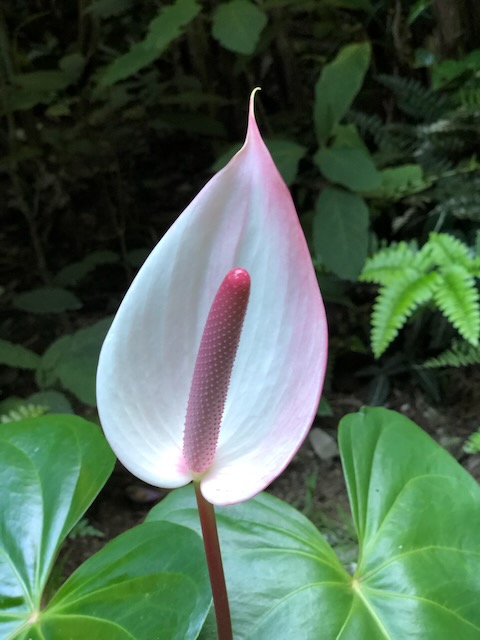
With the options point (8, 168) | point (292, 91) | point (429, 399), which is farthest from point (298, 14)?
point (429, 399)

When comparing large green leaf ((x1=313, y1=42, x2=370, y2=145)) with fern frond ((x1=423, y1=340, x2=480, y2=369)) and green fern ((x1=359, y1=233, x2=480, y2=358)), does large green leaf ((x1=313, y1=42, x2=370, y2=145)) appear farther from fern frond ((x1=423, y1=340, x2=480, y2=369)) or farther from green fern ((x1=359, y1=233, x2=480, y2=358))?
fern frond ((x1=423, y1=340, x2=480, y2=369))

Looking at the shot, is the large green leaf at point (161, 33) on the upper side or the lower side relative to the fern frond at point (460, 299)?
upper

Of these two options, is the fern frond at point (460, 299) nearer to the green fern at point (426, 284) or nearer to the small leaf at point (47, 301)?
the green fern at point (426, 284)

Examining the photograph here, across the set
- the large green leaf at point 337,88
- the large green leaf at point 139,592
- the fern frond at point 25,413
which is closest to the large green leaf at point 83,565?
the large green leaf at point 139,592

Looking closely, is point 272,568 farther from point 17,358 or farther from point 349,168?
point 349,168

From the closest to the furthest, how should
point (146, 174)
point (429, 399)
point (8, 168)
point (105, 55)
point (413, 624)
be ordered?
point (413, 624) → point (429, 399) → point (8, 168) → point (105, 55) → point (146, 174)

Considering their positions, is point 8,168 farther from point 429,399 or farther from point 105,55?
point 429,399
